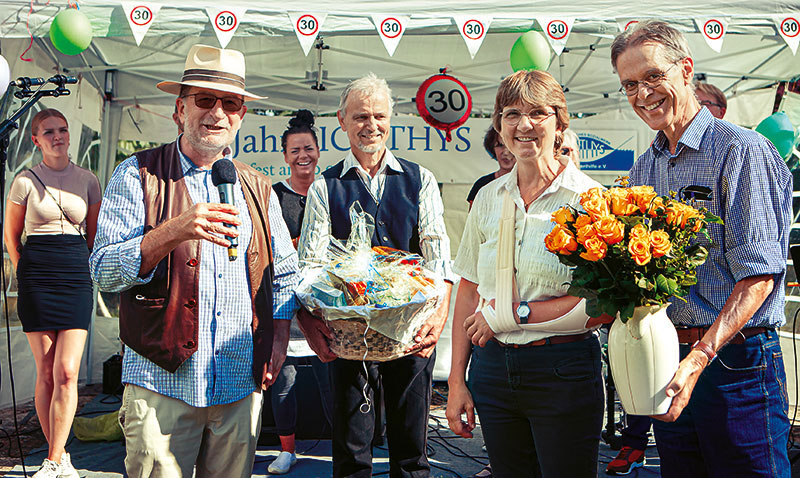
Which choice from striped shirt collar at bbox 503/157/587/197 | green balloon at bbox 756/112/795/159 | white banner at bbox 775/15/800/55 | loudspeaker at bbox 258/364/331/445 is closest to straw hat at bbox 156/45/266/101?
striped shirt collar at bbox 503/157/587/197

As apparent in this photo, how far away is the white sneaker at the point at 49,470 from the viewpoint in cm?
382

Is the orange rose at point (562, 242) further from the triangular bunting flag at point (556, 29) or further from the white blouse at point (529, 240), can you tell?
the triangular bunting flag at point (556, 29)

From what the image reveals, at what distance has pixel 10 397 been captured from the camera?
19.2ft

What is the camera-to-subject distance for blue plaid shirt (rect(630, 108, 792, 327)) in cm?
187

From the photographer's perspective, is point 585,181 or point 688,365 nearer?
point 688,365

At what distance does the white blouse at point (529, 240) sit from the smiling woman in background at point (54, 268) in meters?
2.99

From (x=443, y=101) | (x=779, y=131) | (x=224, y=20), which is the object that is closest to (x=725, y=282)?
(x=224, y=20)

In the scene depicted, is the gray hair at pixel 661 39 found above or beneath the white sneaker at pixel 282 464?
above

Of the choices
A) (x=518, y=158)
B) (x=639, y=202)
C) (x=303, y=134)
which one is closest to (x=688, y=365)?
(x=639, y=202)

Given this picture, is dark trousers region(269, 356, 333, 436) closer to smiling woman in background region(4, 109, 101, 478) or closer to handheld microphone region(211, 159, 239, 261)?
smiling woman in background region(4, 109, 101, 478)

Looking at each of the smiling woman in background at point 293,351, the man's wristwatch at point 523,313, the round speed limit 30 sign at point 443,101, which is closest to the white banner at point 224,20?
the smiling woman in background at point 293,351

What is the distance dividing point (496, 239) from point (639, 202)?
0.61 meters

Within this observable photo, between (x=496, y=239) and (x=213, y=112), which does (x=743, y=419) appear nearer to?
(x=496, y=239)

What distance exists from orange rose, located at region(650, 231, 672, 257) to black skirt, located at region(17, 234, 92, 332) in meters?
3.79
